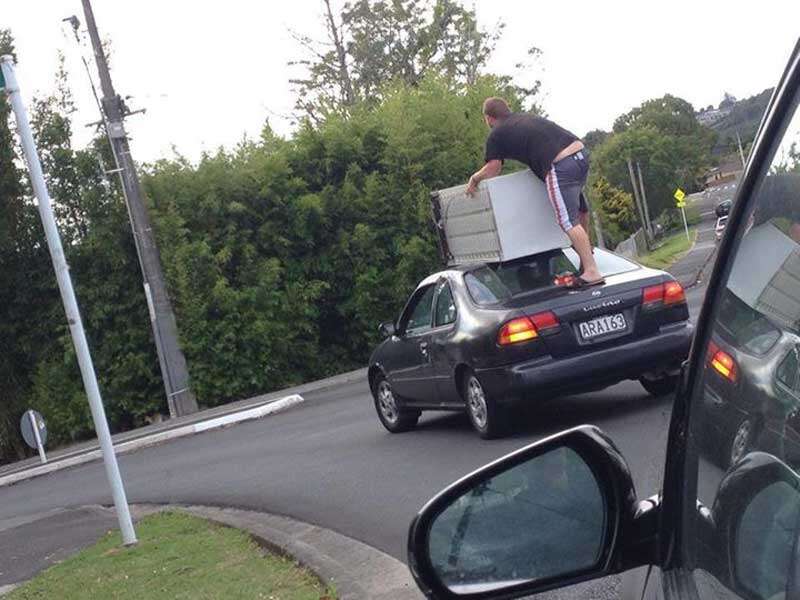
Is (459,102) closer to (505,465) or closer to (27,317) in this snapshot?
(27,317)

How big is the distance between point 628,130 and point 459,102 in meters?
26.2

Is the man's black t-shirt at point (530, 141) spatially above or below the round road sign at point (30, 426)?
above

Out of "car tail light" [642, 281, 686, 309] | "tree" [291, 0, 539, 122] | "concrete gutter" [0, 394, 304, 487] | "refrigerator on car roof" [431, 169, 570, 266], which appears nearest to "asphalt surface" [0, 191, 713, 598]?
"car tail light" [642, 281, 686, 309]

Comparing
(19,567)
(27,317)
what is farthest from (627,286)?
(27,317)

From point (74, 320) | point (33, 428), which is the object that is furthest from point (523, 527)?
point (33, 428)

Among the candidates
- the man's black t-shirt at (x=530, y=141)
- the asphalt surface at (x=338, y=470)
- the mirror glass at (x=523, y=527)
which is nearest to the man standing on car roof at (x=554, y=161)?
the man's black t-shirt at (x=530, y=141)

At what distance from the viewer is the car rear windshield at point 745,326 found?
1.72 metres

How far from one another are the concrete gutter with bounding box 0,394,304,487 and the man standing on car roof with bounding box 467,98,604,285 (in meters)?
9.12

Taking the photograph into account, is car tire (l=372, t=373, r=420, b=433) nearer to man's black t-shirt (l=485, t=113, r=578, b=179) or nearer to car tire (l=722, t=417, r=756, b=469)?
man's black t-shirt (l=485, t=113, r=578, b=179)

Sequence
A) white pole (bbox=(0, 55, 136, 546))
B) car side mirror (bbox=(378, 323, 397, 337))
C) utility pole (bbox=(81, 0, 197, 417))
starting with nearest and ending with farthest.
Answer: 1. white pole (bbox=(0, 55, 136, 546))
2. car side mirror (bbox=(378, 323, 397, 337))
3. utility pole (bbox=(81, 0, 197, 417))

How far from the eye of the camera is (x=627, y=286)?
9555 millimetres

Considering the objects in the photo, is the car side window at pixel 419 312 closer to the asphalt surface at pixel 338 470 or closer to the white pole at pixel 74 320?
the asphalt surface at pixel 338 470

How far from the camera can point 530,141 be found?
34.4 ft

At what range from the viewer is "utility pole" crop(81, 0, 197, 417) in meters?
25.0
